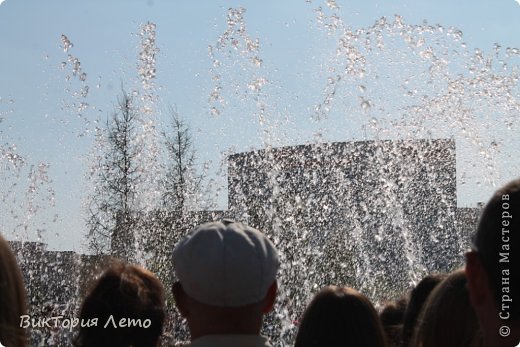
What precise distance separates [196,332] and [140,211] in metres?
16.4

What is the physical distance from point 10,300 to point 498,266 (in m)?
1.17

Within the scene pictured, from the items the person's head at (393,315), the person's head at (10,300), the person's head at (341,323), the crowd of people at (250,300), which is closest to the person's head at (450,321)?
the crowd of people at (250,300)

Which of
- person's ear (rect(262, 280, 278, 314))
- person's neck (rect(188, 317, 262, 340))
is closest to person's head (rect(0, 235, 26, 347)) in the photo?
person's neck (rect(188, 317, 262, 340))

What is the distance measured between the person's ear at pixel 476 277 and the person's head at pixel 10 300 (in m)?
1.09

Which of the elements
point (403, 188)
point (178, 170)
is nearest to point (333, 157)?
point (403, 188)

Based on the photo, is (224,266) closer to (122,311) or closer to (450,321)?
(122,311)

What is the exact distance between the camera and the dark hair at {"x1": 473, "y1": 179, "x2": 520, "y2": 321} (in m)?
1.83

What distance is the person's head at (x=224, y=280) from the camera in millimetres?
2387

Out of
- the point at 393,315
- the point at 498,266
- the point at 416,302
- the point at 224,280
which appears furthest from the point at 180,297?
the point at 393,315

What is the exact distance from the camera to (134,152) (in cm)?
1872

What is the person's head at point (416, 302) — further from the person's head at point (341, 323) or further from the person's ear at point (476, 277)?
the person's ear at point (476, 277)

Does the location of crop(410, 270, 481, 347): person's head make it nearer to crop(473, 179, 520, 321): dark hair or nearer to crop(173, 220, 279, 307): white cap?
crop(173, 220, 279, 307): white cap

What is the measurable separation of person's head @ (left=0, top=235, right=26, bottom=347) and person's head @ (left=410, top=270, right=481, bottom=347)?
1.32 m

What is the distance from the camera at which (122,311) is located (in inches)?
104
